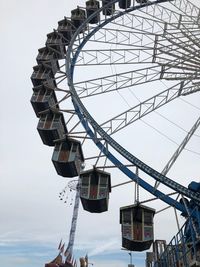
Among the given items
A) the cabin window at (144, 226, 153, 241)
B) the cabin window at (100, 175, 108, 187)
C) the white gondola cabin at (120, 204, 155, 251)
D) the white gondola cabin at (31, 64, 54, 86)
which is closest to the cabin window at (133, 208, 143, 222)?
the white gondola cabin at (120, 204, 155, 251)

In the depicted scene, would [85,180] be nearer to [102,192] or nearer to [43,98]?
[102,192]

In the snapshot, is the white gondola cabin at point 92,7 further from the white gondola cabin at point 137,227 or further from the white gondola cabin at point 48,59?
the white gondola cabin at point 137,227

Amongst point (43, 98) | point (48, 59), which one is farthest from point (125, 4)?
point (43, 98)

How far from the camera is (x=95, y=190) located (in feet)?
40.8

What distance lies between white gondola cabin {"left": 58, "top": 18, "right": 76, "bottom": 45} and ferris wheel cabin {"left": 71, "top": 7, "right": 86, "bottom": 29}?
349mm

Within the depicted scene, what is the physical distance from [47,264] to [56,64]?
19078 millimetres

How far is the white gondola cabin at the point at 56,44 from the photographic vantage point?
868 inches

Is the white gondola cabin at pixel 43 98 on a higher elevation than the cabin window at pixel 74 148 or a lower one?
higher

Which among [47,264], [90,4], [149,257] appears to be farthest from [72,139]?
[47,264]

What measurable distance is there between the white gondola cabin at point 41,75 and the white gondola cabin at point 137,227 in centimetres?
972

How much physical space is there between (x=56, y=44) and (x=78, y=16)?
406 cm

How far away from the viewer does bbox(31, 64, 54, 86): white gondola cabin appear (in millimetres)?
19497

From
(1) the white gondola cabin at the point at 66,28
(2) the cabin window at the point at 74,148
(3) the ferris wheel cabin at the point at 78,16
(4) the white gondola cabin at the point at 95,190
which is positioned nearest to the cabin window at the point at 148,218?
(4) the white gondola cabin at the point at 95,190

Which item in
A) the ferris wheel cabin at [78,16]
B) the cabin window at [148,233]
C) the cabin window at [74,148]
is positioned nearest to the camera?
the cabin window at [148,233]
